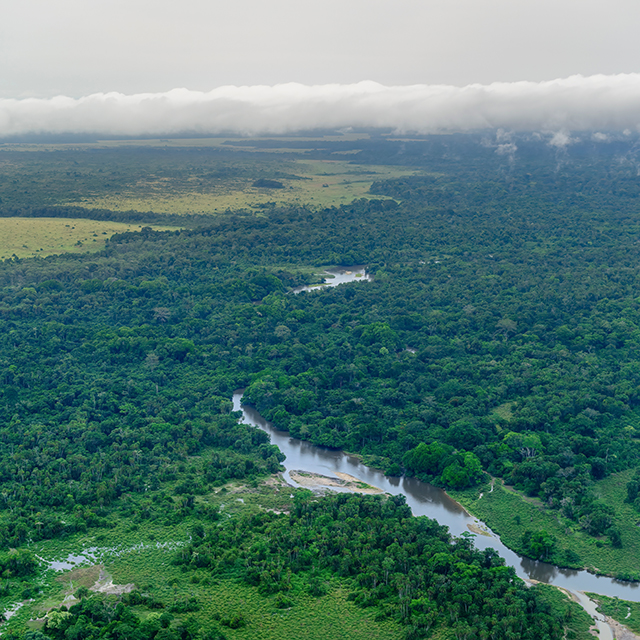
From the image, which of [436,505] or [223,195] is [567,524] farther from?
[223,195]

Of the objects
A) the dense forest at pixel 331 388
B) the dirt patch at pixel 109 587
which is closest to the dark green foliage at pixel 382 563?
the dense forest at pixel 331 388

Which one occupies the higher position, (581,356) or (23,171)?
(23,171)

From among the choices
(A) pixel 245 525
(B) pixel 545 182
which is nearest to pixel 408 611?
(A) pixel 245 525

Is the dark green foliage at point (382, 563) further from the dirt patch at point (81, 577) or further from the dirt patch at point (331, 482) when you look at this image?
the dirt patch at point (81, 577)

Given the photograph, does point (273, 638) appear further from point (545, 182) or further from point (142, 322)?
point (545, 182)

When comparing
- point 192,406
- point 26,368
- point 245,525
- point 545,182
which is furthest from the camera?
point 545,182

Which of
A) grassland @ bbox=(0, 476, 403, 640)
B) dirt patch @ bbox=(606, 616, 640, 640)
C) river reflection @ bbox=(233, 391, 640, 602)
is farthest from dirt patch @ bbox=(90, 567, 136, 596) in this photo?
dirt patch @ bbox=(606, 616, 640, 640)
